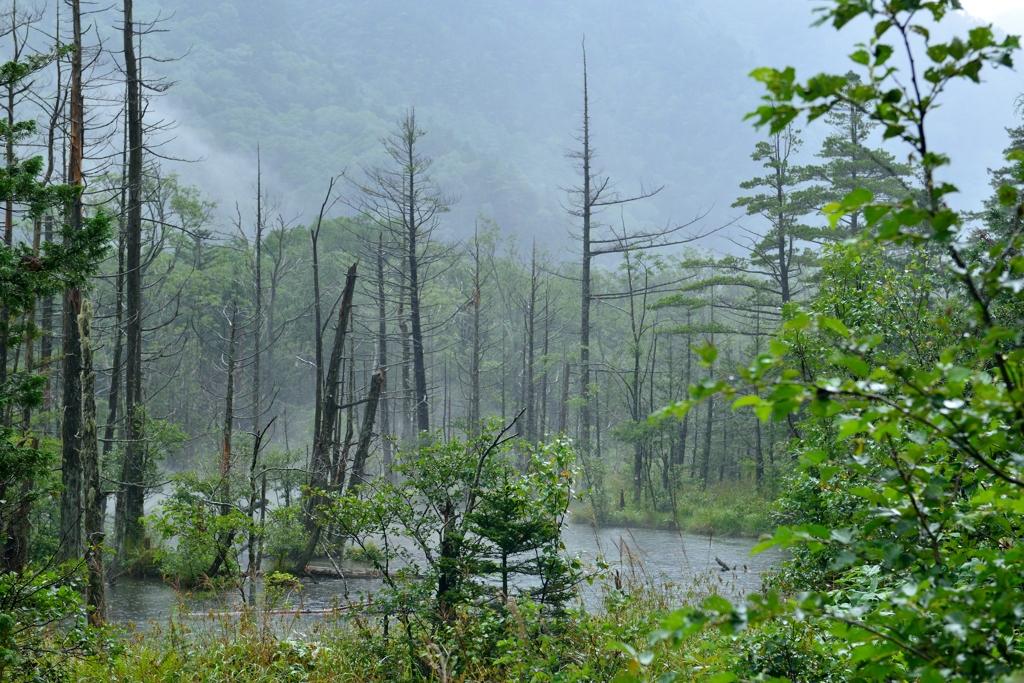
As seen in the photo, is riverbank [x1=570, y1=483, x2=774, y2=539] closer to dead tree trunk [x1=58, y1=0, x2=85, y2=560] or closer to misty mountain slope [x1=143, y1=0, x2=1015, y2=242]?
dead tree trunk [x1=58, y1=0, x2=85, y2=560]

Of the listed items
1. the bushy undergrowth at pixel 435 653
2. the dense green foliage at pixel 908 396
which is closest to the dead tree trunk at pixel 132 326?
the bushy undergrowth at pixel 435 653

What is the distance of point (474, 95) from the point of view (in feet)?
570

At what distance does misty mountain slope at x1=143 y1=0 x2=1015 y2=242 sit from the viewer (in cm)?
11838

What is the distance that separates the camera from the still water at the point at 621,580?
9.32 m

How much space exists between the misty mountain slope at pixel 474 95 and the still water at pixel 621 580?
93.9m

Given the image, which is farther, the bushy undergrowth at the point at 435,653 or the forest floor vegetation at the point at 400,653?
the forest floor vegetation at the point at 400,653

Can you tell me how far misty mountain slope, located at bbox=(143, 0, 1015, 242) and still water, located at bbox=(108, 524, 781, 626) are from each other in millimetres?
93890

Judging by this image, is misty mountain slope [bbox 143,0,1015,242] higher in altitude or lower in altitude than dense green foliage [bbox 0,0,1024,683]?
higher

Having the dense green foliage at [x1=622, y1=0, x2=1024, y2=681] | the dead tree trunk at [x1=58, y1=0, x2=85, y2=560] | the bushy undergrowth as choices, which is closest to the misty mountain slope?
the dead tree trunk at [x1=58, y1=0, x2=85, y2=560]

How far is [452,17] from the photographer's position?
18925 centimetres

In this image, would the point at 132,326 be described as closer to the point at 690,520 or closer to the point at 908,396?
the point at 908,396

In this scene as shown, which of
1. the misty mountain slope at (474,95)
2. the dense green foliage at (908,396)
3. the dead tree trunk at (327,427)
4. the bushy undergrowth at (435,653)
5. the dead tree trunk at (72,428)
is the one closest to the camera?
the dense green foliage at (908,396)

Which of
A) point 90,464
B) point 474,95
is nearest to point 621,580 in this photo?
point 90,464

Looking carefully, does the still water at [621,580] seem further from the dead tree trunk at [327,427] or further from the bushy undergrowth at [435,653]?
the bushy undergrowth at [435,653]
